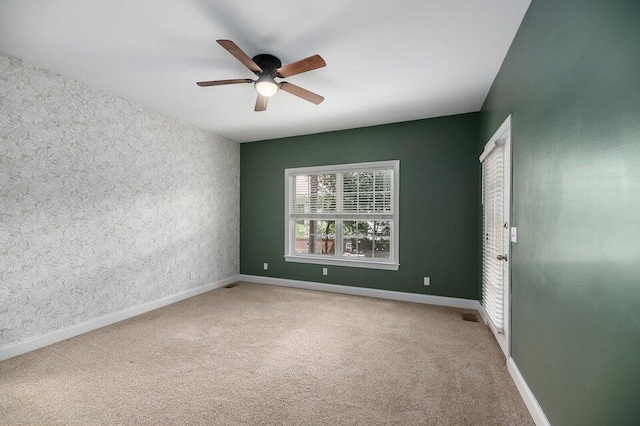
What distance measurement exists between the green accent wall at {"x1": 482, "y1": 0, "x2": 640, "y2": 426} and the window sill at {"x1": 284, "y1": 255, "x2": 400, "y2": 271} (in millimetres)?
2320

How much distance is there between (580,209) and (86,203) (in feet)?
13.4

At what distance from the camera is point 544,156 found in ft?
5.54

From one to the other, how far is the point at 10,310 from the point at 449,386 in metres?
3.71

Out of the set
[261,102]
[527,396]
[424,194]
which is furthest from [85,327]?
[424,194]

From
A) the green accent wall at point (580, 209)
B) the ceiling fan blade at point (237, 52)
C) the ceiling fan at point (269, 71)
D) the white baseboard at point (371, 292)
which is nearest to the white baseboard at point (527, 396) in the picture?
the green accent wall at point (580, 209)

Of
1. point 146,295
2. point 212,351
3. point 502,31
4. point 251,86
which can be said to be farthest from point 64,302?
point 502,31

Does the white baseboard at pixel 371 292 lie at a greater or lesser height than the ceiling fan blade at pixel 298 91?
lesser

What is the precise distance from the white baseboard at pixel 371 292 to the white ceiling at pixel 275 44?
2.62m

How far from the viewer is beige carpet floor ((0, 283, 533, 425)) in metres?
1.84

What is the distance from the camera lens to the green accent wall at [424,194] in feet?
13.0

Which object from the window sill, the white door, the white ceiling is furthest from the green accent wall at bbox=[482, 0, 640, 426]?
the window sill

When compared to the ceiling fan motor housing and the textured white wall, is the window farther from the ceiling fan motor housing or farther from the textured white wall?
the ceiling fan motor housing

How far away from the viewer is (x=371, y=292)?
4496 mm

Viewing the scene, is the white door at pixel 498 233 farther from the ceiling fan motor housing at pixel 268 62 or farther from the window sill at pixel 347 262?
the ceiling fan motor housing at pixel 268 62
